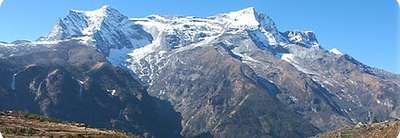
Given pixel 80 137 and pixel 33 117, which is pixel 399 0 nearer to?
pixel 80 137

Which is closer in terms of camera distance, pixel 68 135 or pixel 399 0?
pixel 399 0

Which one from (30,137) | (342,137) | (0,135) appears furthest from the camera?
(342,137)

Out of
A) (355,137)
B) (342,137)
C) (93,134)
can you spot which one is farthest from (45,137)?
(342,137)

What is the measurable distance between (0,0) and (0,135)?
8.66ft

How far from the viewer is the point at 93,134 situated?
45.3 metres

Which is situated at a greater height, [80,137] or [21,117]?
[21,117]

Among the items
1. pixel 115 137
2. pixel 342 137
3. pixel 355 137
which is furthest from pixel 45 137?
pixel 342 137

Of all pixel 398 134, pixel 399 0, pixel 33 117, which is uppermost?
pixel 33 117

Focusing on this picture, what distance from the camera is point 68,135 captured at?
40.0 m

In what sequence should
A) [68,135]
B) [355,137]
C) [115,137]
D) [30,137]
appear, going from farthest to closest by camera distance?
[355,137] < [115,137] < [68,135] < [30,137]

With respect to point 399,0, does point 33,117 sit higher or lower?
higher

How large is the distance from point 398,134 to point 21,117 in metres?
46.2

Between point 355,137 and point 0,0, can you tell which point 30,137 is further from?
point 355,137

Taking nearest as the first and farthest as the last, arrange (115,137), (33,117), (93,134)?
1. (93,134)
2. (115,137)
3. (33,117)
